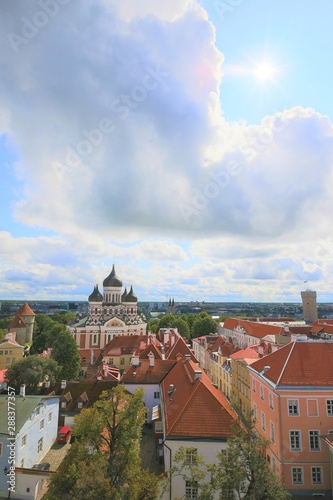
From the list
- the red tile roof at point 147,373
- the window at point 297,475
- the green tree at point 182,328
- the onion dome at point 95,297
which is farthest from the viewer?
the green tree at point 182,328

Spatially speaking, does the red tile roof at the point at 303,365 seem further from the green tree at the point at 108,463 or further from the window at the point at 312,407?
the green tree at the point at 108,463

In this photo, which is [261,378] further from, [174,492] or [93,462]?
[93,462]

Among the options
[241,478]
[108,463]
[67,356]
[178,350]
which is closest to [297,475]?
[241,478]

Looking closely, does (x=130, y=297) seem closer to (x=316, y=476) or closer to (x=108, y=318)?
(x=108, y=318)

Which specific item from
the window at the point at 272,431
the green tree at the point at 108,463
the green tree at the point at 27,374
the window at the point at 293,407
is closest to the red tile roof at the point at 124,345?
the green tree at the point at 27,374

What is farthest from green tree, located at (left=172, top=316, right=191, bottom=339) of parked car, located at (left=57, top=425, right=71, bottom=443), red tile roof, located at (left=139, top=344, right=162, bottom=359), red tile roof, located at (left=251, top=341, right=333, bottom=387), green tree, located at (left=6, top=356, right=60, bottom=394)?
red tile roof, located at (left=251, top=341, right=333, bottom=387)

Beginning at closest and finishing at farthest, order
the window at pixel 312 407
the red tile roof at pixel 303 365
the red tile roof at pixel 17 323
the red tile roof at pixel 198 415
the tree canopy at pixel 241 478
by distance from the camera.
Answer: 1. the tree canopy at pixel 241 478
2. the red tile roof at pixel 198 415
3. the window at pixel 312 407
4. the red tile roof at pixel 303 365
5. the red tile roof at pixel 17 323

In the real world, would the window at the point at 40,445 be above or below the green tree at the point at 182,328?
below
